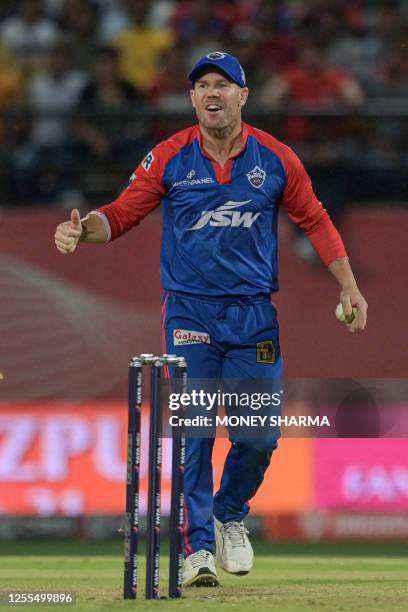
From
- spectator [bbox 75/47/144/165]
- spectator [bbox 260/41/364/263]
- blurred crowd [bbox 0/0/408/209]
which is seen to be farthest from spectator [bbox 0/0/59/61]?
spectator [bbox 260/41/364/263]

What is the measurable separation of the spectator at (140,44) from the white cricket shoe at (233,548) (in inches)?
226

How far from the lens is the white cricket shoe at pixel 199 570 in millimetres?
6688

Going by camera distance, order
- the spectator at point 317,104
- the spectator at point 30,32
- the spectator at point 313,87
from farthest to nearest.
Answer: the spectator at point 30,32, the spectator at point 313,87, the spectator at point 317,104

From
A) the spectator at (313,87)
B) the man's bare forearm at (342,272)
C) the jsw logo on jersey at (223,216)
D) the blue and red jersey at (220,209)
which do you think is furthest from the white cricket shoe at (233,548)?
the spectator at (313,87)

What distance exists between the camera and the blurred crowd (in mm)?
10648

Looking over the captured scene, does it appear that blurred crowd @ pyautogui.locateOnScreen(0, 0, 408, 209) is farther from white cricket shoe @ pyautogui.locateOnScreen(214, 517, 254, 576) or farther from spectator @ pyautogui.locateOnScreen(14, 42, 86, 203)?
white cricket shoe @ pyautogui.locateOnScreen(214, 517, 254, 576)

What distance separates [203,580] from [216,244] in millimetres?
1581

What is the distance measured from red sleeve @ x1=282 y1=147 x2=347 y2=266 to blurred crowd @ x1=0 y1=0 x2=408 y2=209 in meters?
3.46

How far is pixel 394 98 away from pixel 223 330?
183 inches

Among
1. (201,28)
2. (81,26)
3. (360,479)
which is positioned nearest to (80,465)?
(360,479)

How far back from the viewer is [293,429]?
26.8 feet

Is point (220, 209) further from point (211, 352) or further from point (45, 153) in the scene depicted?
point (45, 153)

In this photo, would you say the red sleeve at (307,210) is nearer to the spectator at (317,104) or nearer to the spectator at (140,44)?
the spectator at (317,104)

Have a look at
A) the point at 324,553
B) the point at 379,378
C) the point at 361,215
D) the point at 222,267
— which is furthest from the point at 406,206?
the point at 222,267
